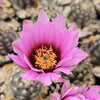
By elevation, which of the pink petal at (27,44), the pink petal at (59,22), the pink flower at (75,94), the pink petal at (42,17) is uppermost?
the pink petal at (42,17)

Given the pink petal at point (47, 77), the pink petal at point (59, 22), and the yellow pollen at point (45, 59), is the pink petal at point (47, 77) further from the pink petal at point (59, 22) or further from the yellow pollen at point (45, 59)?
the pink petal at point (59, 22)

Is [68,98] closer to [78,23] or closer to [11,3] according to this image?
[78,23]

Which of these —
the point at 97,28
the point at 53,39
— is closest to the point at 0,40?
the point at 53,39

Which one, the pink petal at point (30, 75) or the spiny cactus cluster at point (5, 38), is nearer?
the pink petal at point (30, 75)

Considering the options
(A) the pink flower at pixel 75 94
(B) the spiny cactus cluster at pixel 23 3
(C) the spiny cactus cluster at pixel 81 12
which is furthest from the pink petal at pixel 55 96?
(B) the spiny cactus cluster at pixel 23 3

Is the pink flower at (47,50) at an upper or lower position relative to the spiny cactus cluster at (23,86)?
upper

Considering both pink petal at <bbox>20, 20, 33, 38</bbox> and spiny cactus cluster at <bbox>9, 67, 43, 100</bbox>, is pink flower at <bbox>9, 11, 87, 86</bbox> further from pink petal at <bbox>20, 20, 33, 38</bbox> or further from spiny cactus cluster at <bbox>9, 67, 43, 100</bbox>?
spiny cactus cluster at <bbox>9, 67, 43, 100</bbox>
